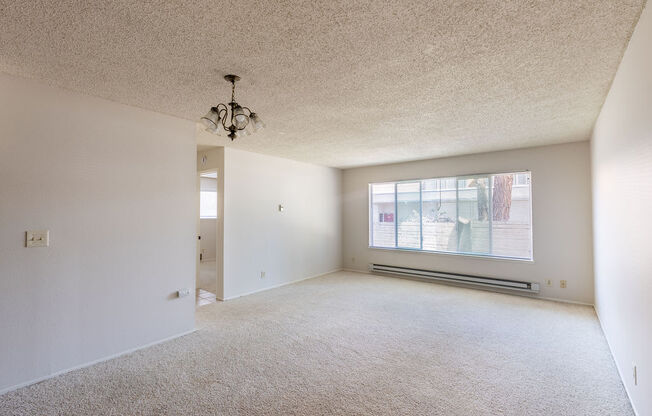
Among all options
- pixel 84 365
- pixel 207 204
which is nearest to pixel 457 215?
pixel 84 365

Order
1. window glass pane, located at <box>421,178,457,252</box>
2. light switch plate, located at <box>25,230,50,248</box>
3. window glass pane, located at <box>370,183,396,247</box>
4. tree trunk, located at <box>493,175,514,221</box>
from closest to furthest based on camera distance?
light switch plate, located at <box>25,230,50,248</box>, tree trunk, located at <box>493,175,514,221</box>, window glass pane, located at <box>421,178,457,252</box>, window glass pane, located at <box>370,183,396,247</box>

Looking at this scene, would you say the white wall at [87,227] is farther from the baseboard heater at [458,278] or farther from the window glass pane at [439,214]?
the window glass pane at [439,214]

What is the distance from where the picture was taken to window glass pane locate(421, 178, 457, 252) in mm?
5618

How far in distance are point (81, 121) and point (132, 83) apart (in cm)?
67

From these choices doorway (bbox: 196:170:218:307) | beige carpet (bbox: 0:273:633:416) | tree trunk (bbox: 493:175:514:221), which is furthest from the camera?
doorway (bbox: 196:170:218:307)

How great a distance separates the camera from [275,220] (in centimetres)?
555

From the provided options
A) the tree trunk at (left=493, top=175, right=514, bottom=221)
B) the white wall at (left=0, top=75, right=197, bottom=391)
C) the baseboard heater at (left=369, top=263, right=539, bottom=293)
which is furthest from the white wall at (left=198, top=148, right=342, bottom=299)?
the tree trunk at (left=493, top=175, right=514, bottom=221)

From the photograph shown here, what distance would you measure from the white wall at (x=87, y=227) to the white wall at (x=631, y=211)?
3.74 meters

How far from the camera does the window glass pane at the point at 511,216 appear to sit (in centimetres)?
492

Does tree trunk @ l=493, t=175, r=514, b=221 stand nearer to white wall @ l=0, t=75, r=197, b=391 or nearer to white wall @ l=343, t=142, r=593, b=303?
white wall @ l=343, t=142, r=593, b=303

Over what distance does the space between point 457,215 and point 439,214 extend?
0.34 metres

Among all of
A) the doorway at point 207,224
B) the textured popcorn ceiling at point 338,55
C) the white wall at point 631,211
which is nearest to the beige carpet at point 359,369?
the white wall at point 631,211

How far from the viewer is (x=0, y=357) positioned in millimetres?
2258

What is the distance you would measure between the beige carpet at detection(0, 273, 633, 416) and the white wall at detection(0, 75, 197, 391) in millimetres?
275
